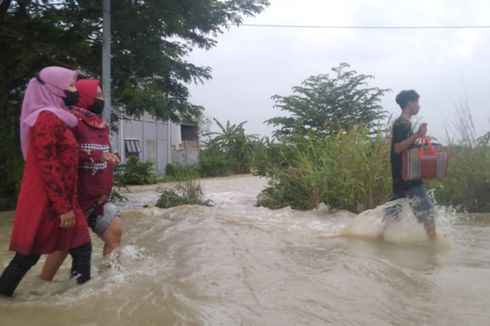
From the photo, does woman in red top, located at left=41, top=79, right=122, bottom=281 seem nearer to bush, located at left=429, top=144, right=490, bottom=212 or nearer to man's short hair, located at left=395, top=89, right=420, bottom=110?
man's short hair, located at left=395, top=89, right=420, bottom=110

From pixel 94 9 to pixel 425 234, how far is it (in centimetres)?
Answer: 736

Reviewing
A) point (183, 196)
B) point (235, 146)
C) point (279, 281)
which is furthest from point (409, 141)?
point (235, 146)

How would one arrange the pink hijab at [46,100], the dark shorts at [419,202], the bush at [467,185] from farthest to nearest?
the bush at [467,185], the dark shorts at [419,202], the pink hijab at [46,100]

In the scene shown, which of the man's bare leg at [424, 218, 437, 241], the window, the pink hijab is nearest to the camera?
the pink hijab

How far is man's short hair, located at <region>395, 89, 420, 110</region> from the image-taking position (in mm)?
5469

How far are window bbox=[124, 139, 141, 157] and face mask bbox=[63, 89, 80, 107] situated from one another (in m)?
22.9

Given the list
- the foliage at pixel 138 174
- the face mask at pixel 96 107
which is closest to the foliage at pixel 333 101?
the foliage at pixel 138 174

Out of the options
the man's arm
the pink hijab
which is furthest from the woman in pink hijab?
the man's arm

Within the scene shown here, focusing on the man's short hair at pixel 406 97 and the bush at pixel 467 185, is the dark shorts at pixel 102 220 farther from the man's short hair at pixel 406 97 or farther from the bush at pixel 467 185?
the bush at pixel 467 185

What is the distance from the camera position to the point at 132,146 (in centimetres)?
2673

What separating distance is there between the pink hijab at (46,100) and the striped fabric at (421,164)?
3367 millimetres

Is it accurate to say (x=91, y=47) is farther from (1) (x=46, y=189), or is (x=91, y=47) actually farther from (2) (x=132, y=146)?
(2) (x=132, y=146)

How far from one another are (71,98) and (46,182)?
0.67 meters

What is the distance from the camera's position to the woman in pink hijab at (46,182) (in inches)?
133
